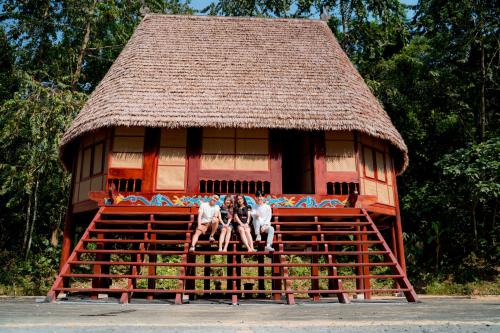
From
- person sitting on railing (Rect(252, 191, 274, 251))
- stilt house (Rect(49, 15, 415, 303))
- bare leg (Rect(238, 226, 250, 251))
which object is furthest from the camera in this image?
stilt house (Rect(49, 15, 415, 303))

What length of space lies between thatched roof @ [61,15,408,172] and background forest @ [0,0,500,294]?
10.6 feet

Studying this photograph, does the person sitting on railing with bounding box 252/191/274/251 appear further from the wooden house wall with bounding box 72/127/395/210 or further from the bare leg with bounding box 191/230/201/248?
the wooden house wall with bounding box 72/127/395/210

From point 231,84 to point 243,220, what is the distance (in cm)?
386

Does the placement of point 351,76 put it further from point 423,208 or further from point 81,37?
point 81,37

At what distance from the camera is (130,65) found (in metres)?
10.6

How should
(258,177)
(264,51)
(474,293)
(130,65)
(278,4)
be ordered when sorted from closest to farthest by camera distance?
1. (258,177)
2. (130,65)
3. (264,51)
4. (474,293)
5. (278,4)

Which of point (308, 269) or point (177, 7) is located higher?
point (177, 7)

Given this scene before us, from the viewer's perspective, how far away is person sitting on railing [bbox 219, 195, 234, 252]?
7.62 meters

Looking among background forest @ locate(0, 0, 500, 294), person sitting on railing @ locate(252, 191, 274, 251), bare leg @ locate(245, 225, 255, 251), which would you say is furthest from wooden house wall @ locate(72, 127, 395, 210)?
background forest @ locate(0, 0, 500, 294)

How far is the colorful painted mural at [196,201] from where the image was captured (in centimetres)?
870

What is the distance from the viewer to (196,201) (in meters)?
8.77

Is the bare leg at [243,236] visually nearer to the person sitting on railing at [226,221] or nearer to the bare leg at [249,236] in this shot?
the bare leg at [249,236]

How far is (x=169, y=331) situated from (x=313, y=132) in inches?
281

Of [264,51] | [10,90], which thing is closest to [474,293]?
[264,51]
